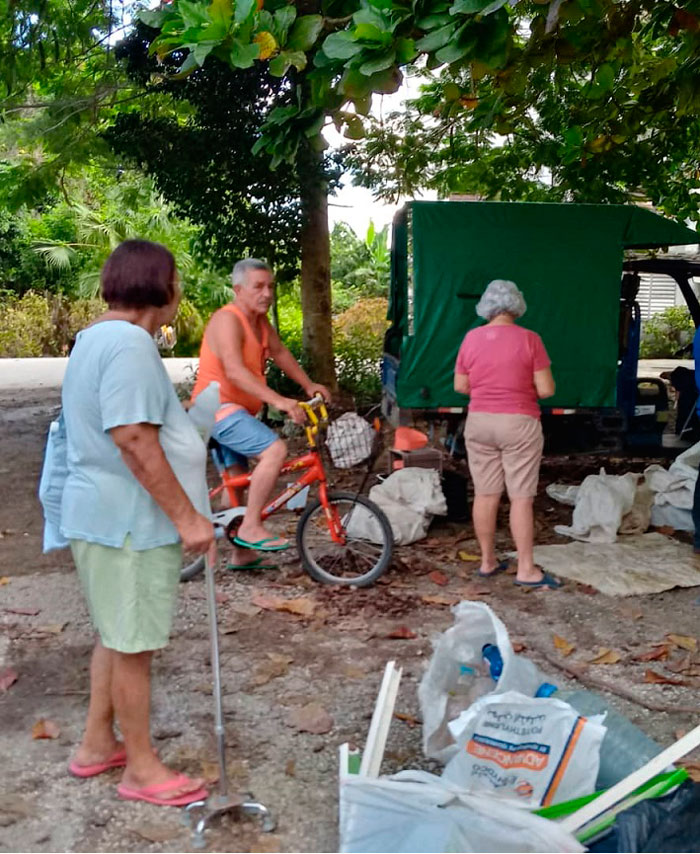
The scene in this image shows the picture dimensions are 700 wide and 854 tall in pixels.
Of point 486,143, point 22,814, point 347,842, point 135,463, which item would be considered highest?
point 486,143

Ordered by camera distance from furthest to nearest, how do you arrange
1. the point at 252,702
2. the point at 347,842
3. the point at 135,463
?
the point at 252,702
the point at 135,463
the point at 347,842

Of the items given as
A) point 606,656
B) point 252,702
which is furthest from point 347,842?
point 606,656

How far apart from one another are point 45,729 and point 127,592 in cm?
119

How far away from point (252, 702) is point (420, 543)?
2.81 metres

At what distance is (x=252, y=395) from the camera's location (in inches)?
211

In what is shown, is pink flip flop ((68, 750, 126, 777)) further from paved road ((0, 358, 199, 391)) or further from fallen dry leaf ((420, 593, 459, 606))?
paved road ((0, 358, 199, 391))

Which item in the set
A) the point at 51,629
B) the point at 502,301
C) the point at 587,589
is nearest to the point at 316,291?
the point at 502,301

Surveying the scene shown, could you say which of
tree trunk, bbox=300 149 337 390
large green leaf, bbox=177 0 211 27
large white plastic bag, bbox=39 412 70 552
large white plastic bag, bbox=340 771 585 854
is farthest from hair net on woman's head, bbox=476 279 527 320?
tree trunk, bbox=300 149 337 390

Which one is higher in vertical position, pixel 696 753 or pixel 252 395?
pixel 252 395

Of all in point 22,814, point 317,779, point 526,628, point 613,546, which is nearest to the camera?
point 22,814

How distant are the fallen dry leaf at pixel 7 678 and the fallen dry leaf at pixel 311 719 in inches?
53.2

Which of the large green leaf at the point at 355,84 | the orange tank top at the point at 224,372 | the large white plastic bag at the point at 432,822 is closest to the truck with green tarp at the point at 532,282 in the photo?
the orange tank top at the point at 224,372

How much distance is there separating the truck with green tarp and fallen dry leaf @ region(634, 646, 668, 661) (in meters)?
3.71

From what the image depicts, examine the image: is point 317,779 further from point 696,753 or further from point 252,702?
point 696,753
